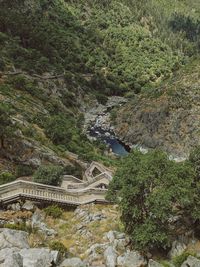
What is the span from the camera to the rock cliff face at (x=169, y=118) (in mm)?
125438

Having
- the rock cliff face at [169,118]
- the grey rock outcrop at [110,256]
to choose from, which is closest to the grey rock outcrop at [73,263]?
the grey rock outcrop at [110,256]

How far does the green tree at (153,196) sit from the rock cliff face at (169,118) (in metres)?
88.8

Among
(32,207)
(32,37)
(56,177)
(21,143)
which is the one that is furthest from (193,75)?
(32,207)

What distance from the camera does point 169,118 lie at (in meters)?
133

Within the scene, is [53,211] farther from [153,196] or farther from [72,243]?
[153,196]

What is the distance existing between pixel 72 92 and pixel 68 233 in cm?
12961

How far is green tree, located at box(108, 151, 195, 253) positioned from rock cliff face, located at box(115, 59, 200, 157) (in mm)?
88799

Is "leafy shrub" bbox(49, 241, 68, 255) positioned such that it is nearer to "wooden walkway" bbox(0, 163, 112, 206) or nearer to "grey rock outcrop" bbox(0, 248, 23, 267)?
"grey rock outcrop" bbox(0, 248, 23, 267)

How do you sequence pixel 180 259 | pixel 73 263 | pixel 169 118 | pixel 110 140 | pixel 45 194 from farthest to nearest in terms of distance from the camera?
pixel 110 140 < pixel 169 118 < pixel 45 194 < pixel 180 259 < pixel 73 263

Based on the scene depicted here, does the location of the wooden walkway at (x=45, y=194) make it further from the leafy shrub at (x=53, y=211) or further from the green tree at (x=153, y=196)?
the green tree at (x=153, y=196)

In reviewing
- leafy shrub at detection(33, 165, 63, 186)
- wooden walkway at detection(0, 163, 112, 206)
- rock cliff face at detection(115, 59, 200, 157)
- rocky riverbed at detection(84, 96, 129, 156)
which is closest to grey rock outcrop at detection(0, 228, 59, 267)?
wooden walkway at detection(0, 163, 112, 206)

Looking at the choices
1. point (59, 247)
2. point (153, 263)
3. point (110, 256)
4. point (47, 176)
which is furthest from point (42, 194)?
point (153, 263)

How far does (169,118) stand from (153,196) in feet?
345

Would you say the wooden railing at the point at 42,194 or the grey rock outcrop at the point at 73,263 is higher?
the grey rock outcrop at the point at 73,263
